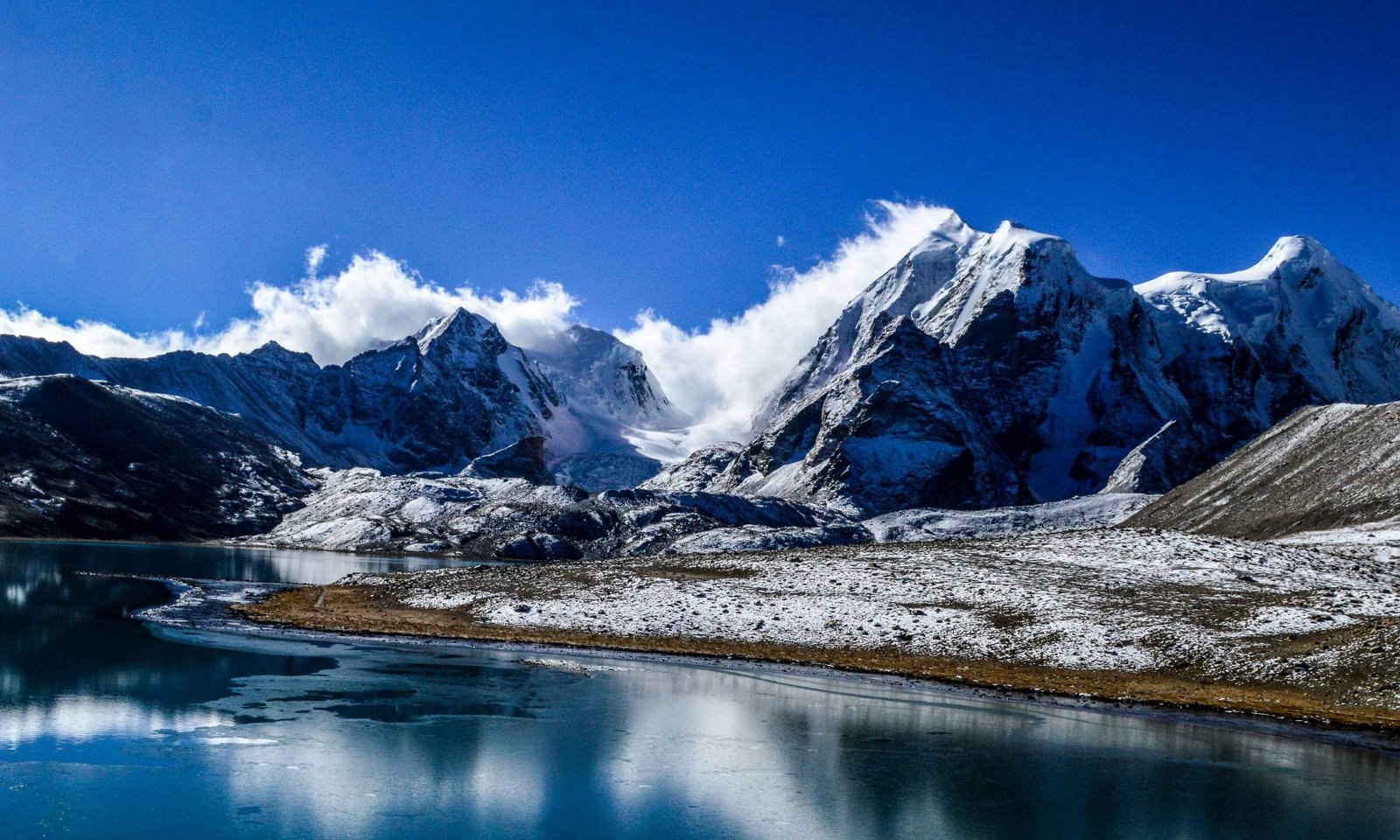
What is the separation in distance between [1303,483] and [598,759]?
9470 centimetres

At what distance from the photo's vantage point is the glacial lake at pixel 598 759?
82.3 feet

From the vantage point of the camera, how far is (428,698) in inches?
1598

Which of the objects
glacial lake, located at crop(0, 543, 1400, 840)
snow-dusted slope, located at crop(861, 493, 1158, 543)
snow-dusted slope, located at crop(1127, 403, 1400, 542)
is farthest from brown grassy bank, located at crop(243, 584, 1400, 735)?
snow-dusted slope, located at crop(861, 493, 1158, 543)

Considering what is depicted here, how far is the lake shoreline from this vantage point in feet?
133

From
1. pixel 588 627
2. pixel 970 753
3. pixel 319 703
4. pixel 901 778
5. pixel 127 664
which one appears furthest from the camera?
pixel 588 627

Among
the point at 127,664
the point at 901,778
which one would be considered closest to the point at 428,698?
the point at 127,664

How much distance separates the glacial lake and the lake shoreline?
231 cm

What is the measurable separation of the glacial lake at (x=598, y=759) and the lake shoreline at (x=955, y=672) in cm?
231

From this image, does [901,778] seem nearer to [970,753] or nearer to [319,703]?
[970,753]

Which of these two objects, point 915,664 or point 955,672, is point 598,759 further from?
point 915,664

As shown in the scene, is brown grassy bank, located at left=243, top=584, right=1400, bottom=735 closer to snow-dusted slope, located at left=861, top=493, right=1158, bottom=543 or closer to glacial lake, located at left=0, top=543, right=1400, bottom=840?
glacial lake, located at left=0, top=543, right=1400, bottom=840

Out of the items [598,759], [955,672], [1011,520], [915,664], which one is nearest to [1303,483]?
[915,664]

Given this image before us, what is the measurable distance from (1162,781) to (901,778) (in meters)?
8.05

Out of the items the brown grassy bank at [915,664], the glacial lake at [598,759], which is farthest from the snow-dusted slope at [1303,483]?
the glacial lake at [598,759]
